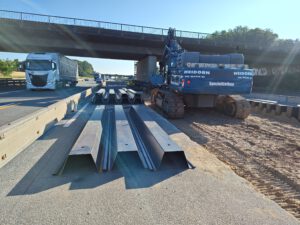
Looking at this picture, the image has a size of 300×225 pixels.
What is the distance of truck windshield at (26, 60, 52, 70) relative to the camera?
2288 cm

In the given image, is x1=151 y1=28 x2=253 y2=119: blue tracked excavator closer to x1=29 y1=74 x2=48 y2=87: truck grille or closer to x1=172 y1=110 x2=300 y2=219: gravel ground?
x1=172 y1=110 x2=300 y2=219: gravel ground

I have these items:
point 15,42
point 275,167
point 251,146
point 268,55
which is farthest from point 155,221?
point 268,55

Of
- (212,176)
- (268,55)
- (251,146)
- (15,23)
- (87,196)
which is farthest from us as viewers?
(268,55)

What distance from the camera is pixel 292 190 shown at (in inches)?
151

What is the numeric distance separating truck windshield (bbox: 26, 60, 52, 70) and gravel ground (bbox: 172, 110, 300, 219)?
19.0m

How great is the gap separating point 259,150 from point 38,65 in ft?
76.8

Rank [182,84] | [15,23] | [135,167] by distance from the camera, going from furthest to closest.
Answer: [15,23]
[182,84]
[135,167]

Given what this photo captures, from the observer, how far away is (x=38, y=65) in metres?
23.0

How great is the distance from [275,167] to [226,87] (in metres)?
5.21

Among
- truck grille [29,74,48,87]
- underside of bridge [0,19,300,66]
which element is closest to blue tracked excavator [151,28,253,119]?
truck grille [29,74,48,87]

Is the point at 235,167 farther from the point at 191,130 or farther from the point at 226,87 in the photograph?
the point at 226,87

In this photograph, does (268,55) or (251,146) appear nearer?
(251,146)

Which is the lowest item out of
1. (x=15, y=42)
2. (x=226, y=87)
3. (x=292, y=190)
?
(x=292, y=190)

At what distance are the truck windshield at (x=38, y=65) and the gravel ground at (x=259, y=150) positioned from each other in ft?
62.4
